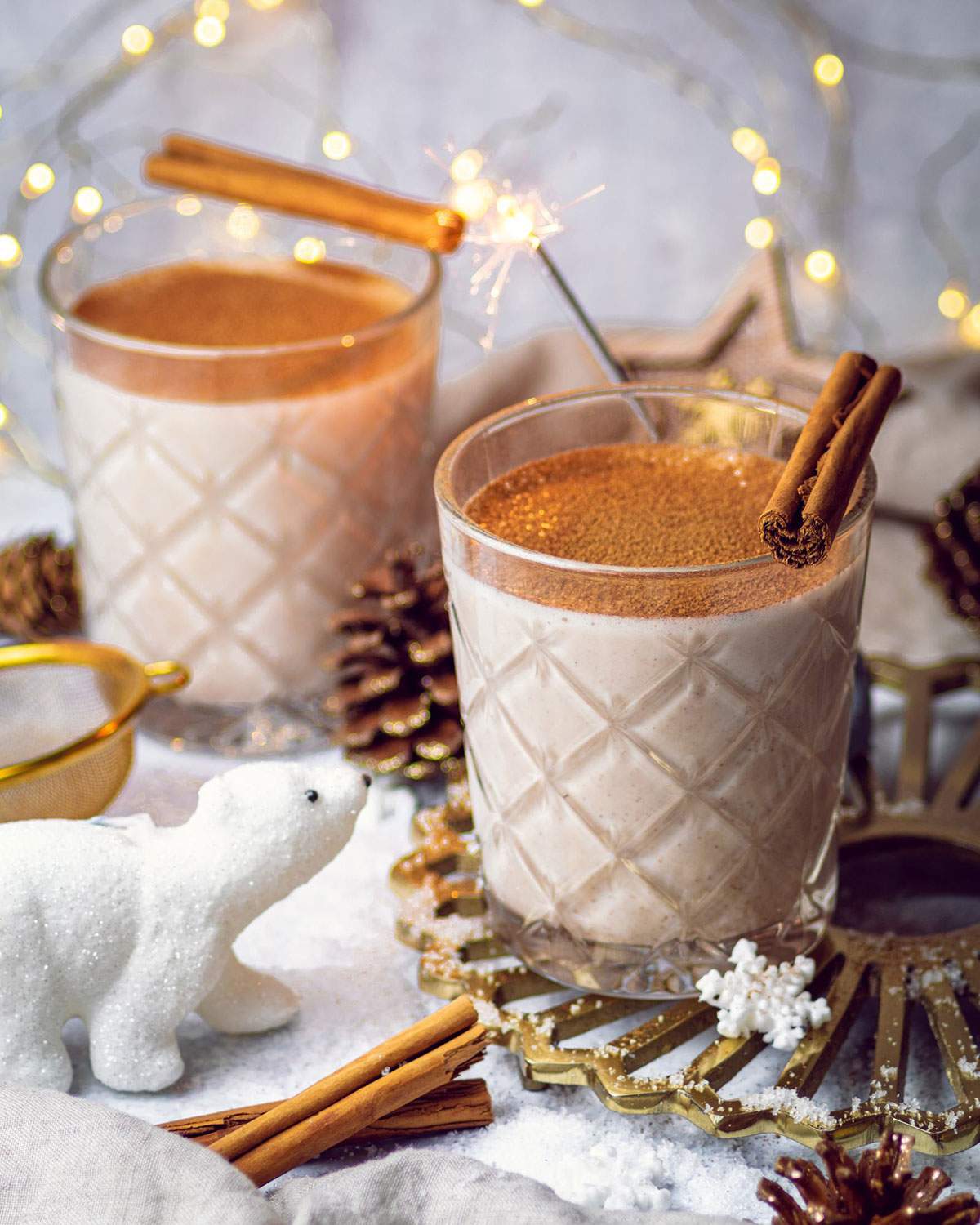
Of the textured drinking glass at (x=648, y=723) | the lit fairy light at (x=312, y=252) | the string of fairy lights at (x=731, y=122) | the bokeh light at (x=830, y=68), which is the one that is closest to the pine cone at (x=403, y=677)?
the textured drinking glass at (x=648, y=723)

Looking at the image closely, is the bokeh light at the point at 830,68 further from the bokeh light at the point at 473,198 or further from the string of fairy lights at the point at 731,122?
the bokeh light at the point at 473,198

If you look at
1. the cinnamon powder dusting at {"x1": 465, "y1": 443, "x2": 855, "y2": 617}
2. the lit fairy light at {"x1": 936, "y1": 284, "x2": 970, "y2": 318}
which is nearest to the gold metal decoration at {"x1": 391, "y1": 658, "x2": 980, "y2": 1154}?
the cinnamon powder dusting at {"x1": 465, "y1": 443, "x2": 855, "y2": 617}

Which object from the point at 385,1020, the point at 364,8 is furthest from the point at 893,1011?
the point at 364,8

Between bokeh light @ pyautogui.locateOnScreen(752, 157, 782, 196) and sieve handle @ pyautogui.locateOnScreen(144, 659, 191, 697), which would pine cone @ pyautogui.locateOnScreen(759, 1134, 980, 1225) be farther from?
bokeh light @ pyautogui.locateOnScreen(752, 157, 782, 196)

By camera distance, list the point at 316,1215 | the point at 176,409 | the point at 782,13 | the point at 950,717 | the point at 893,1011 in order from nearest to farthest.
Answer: the point at 316,1215, the point at 893,1011, the point at 176,409, the point at 950,717, the point at 782,13

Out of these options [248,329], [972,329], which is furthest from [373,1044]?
[972,329]

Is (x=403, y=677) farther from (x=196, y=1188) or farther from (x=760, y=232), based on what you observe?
(x=760, y=232)

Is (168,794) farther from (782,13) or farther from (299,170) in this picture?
(782,13)

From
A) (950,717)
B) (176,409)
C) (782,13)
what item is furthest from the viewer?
(782,13)
